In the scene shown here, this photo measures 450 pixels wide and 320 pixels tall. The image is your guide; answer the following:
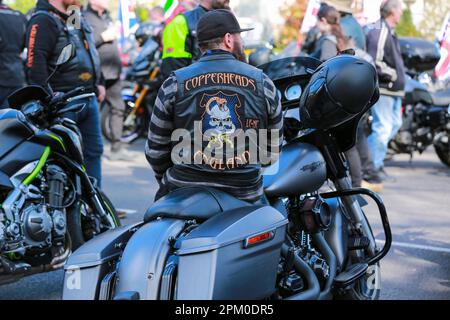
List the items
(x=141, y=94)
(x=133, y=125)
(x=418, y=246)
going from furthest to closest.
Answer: (x=133, y=125) < (x=141, y=94) < (x=418, y=246)

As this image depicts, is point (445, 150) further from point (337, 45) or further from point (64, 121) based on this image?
point (64, 121)

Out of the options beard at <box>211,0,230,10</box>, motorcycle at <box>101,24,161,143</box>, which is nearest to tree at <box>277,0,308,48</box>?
motorcycle at <box>101,24,161,143</box>

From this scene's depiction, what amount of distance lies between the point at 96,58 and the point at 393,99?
13.2 ft

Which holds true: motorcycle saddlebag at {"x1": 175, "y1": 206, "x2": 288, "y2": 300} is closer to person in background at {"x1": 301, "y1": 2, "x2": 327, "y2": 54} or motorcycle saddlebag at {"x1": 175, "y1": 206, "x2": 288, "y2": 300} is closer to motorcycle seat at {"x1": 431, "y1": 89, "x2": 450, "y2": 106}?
person in background at {"x1": 301, "y1": 2, "x2": 327, "y2": 54}

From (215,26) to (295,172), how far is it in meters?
0.78

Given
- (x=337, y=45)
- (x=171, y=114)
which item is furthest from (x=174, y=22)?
(x=171, y=114)

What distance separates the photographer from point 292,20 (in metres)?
26.0

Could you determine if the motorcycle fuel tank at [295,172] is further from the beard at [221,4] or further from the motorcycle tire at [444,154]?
the motorcycle tire at [444,154]

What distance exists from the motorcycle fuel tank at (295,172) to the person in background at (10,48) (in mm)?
3794

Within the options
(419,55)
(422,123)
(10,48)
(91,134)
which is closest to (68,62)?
(91,134)

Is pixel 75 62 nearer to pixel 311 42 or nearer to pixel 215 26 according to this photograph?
pixel 215 26

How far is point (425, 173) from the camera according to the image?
1009 centimetres

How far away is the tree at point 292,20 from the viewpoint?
82.9 feet

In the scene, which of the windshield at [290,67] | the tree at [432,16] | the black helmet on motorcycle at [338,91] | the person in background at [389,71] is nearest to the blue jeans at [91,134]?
the windshield at [290,67]
